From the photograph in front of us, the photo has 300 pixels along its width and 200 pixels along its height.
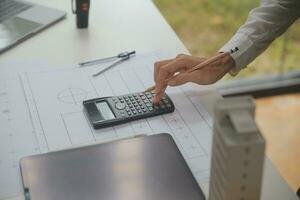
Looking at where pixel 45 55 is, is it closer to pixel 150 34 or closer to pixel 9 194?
Result: pixel 150 34

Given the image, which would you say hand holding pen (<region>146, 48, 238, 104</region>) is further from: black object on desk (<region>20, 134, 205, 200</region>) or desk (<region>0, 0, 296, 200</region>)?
black object on desk (<region>20, 134, 205, 200</region>)

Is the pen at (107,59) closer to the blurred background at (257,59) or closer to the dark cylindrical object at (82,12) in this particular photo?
the dark cylindrical object at (82,12)

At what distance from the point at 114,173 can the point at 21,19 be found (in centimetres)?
70

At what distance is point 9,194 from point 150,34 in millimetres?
652

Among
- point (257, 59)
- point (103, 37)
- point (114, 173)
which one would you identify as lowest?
point (257, 59)

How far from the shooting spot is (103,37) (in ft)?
4.30

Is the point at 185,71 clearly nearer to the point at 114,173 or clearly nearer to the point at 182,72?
the point at 182,72

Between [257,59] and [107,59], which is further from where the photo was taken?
[257,59]

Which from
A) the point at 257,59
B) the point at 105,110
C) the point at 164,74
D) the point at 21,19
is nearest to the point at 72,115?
the point at 105,110

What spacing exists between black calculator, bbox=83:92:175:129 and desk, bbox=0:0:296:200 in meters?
0.12

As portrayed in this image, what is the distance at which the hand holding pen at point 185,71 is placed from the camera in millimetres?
1051

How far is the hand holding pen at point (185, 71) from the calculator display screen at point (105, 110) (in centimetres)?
11

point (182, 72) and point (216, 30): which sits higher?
point (182, 72)

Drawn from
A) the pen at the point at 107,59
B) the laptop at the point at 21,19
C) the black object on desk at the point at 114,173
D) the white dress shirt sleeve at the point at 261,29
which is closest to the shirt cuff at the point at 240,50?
the white dress shirt sleeve at the point at 261,29
